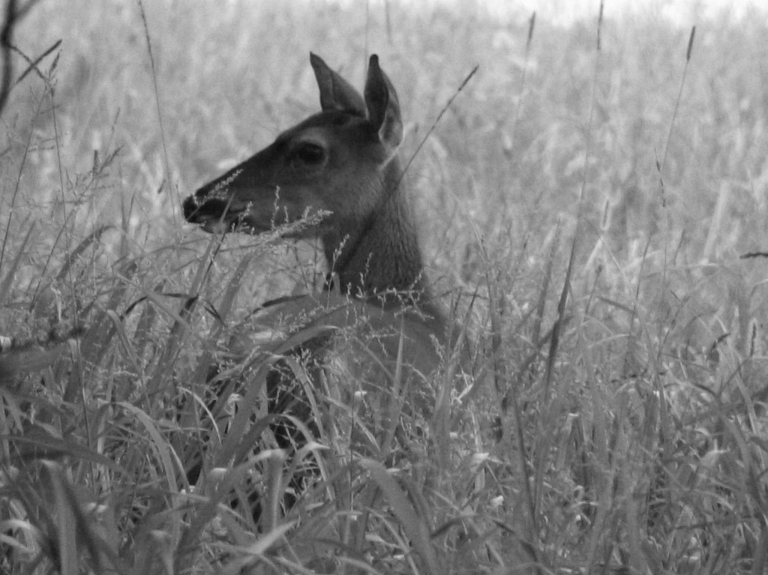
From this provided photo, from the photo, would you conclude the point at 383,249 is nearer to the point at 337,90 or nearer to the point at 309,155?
the point at 309,155

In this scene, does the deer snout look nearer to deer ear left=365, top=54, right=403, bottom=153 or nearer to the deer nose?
the deer nose

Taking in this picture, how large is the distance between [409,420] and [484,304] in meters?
1.27

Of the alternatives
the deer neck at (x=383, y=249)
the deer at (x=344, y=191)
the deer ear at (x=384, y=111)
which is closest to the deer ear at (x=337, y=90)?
the deer at (x=344, y=191)

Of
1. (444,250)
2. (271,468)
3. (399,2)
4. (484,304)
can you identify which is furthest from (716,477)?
(399,2)

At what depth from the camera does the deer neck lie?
13.4 ft

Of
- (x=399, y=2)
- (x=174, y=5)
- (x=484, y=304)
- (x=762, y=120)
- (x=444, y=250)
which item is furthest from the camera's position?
(x=399, y=2)

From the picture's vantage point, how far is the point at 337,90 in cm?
459

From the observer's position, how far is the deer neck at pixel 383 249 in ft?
13.4

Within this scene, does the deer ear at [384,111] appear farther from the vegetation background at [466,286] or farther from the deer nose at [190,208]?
the deer nose at [190,208]

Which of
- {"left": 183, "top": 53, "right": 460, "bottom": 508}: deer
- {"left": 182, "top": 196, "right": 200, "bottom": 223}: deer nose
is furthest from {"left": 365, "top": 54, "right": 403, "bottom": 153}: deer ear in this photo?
{"left": 182, "top": 196, "right": 200, "bottom": 223}: deer nose

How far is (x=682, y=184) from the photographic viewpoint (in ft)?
19.2

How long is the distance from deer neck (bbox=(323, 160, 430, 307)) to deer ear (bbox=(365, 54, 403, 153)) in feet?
0.56

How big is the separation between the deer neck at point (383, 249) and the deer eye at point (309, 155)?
0.23 metres

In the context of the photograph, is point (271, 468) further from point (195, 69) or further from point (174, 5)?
point (174, 5)
